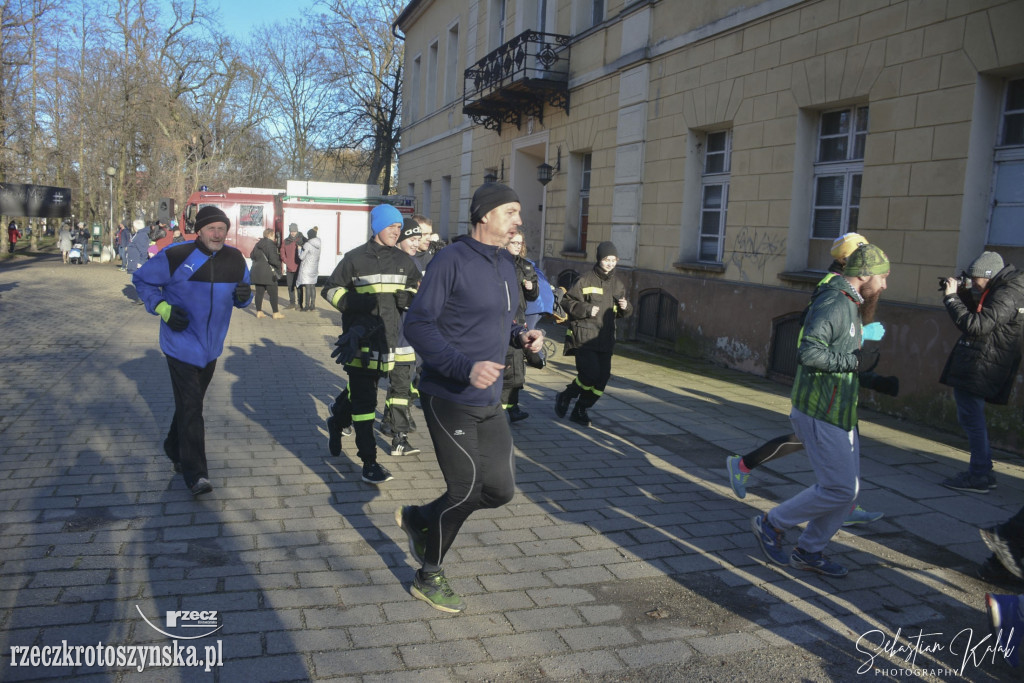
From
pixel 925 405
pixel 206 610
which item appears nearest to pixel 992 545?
pixel 206 610

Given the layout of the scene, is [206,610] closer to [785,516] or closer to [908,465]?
[785,516]

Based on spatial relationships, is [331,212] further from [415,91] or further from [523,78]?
[523,78]

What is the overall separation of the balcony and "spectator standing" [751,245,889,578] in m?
13.4

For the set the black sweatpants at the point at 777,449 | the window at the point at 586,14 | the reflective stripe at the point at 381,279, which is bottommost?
the black sweatpants at the point at 777,449

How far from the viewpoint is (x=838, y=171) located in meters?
10.1

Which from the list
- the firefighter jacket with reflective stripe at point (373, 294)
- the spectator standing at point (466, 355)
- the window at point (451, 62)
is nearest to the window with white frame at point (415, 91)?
the window at point (451, 62)

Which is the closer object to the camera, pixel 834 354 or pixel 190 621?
pixel 190 621

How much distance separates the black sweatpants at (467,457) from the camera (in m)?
3.48

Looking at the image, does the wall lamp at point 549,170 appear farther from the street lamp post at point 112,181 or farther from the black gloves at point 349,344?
the street lamp post at point 112,181

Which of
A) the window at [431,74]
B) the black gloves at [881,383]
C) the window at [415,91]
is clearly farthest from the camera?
the window at [415,91]

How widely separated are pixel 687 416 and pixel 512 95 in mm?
11904

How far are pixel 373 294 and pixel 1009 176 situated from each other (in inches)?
252

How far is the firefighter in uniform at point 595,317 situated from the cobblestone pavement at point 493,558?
530 millimetres

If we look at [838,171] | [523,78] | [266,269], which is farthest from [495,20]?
[838,171]
